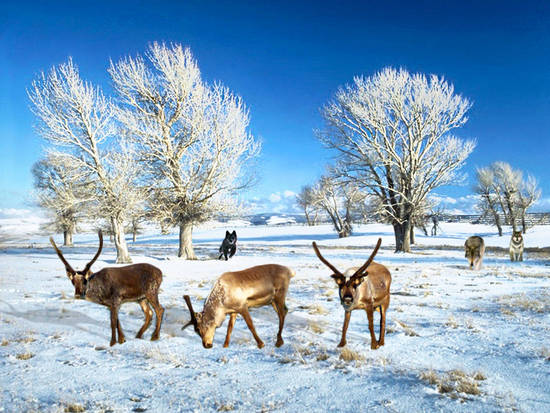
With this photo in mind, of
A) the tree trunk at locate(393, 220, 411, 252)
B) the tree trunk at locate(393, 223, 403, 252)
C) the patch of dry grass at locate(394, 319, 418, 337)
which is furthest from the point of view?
the tree trunk at locate(393, 223, 403, 252)

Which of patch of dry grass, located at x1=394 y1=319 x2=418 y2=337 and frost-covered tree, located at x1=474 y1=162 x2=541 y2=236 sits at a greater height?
frost-covered tree, located at x1=474 y1=162 x2=541 y2=236

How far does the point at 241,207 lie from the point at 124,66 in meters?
10.7

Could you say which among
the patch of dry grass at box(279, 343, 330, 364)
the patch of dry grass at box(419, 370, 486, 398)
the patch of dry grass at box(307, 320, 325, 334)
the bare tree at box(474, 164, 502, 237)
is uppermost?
the bare tree at box(474, 164, 502, 237)

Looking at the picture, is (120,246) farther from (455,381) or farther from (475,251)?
(455,381)

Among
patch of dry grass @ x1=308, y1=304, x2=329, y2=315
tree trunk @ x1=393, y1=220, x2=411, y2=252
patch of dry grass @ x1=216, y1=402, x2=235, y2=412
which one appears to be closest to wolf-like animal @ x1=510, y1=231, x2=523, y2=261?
tree trunk @ x1=393, y1=220, x2=411, y2=252

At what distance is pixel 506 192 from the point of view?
44312 millimetres

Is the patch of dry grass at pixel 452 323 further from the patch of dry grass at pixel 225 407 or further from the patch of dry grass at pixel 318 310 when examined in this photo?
Result: the patch of dry grass at pixel 225 407

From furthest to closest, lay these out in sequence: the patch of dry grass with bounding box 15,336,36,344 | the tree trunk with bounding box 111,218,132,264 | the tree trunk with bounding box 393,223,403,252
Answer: the tree trunk with bounding box 393,223,403,252 → the tree trunk with bounding box 111,218,132,264 → the patch of dry grass with bounding box 15,336,36,344

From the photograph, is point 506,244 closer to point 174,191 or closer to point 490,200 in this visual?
point 490,200

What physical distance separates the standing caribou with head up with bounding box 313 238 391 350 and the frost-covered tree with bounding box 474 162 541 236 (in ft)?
155

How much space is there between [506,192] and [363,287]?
164 feet

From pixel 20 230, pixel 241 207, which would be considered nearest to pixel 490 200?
pixel 241 207

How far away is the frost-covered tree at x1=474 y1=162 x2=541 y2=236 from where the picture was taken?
43600 mm

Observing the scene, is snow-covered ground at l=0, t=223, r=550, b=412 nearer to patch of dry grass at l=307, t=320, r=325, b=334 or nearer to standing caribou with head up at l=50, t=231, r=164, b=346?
patch of dry grass at l=307, t=320, r=325, b=334
